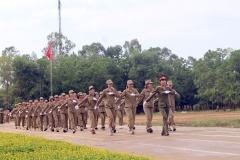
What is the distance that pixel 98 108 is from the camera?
880 inches

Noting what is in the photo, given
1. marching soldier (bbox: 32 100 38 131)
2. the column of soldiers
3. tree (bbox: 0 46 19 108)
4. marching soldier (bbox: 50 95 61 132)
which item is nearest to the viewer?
the column of soldiers

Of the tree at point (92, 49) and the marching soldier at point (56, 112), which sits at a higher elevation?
the tree at point (92, 49)

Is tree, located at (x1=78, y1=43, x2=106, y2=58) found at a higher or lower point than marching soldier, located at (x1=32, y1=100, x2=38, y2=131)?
higher

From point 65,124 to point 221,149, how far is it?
518 inches

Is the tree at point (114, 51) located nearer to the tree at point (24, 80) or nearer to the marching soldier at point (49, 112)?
the tree at point (24, 80)

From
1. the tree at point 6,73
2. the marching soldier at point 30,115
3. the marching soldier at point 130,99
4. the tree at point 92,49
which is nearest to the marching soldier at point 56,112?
the marching soldier at point 30,115

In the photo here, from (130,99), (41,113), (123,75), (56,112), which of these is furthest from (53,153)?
(123,75)

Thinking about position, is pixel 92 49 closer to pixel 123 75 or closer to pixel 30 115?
pixel 123 75

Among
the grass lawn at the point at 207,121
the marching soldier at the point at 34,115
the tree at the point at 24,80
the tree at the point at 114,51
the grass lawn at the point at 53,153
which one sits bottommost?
the grass lawn at the point at 53,153

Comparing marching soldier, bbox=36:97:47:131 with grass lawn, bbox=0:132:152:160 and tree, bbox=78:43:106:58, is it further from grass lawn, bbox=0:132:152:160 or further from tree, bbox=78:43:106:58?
tree, bbox=78:43:106:58

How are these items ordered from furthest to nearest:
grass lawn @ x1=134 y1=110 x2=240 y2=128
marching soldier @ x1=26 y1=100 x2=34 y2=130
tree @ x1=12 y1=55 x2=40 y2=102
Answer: tree @ x1=12 y1=55 x2=40 y2=102 < marching soldier @ x1=26 y1=100 x2=34 y2=130 < grass lawn @ x1=134 y1=110 x2=240 y2=128

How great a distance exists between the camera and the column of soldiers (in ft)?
52.2

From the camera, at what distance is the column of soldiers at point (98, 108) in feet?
52.2

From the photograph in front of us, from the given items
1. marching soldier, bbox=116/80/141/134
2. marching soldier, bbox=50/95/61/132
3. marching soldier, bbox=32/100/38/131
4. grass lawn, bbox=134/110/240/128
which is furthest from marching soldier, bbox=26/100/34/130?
marching soldier, bbox=116/80/141/134
